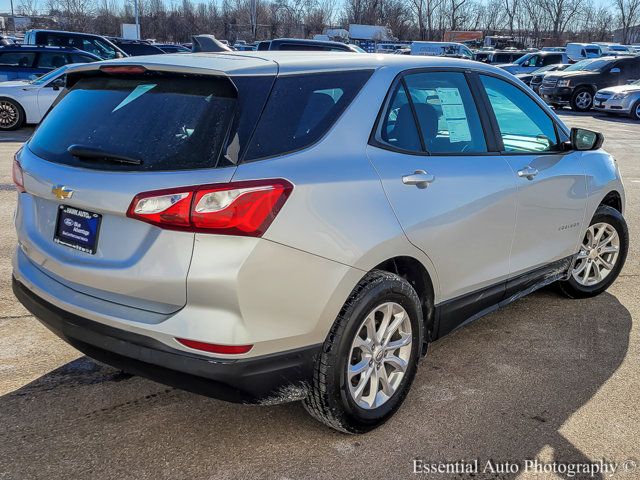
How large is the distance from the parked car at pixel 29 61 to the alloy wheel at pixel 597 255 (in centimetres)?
1362

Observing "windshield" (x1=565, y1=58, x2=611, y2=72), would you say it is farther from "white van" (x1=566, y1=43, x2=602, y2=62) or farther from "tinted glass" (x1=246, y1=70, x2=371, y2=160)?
"tinted glass" (x1=246, y1=70, x2=371, y2=160)

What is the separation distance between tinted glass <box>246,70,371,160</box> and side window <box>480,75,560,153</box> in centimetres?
119

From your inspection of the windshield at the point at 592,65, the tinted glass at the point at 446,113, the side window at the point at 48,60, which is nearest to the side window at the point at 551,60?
the windshield at the point at 592,65

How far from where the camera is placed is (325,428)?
3133 mm

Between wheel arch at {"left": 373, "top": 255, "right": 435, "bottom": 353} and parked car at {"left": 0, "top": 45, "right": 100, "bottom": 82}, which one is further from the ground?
parked car at {"left": 0, "top": 45, "right": 100, "bottom": 82}

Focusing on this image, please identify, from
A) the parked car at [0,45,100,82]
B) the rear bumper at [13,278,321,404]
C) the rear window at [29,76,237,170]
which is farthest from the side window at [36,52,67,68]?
the rear bumper at [13,278,321,404]

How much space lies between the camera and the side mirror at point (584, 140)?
4.36 metres

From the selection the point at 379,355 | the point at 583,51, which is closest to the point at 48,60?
the point at 379,355

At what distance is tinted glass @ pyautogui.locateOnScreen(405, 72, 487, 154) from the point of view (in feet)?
11.1

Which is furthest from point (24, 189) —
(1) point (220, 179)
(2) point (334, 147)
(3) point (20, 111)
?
(3) point (20, 111)

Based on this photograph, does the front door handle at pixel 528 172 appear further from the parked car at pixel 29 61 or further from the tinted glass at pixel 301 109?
the parked car at pixel 29 61

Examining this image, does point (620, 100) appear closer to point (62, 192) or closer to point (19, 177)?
point (19, 177)

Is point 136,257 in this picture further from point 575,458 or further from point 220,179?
point 575,458

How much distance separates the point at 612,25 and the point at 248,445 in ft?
309
